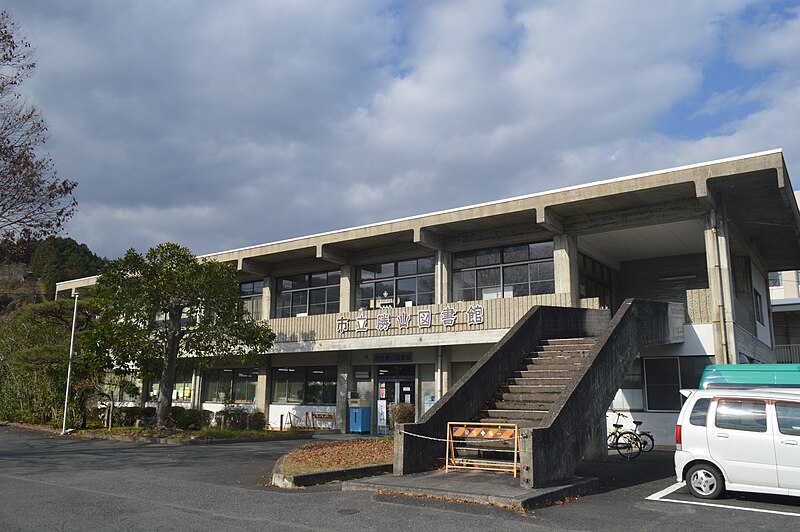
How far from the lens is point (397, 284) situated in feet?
81.5

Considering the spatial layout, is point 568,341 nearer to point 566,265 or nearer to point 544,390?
point 544,390

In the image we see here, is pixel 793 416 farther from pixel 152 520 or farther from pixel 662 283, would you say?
pixel 662 283

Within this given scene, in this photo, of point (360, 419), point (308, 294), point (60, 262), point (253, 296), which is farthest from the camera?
point (60, 262)

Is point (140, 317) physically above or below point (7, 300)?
below

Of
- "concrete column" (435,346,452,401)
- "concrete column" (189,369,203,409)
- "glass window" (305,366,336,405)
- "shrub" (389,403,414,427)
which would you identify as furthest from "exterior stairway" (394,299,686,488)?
"concrete column" (189,369,203,409)

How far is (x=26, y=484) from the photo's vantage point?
11070 mm

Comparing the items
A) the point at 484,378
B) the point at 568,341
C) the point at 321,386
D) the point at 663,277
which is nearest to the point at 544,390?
the point at 484,378

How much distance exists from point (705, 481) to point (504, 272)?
Result: 12985mm

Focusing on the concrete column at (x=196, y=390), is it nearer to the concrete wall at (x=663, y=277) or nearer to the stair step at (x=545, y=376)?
the concrete wall at (x=663, y=277)

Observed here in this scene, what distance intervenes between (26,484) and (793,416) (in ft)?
39.8

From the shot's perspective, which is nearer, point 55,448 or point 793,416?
point 793,416

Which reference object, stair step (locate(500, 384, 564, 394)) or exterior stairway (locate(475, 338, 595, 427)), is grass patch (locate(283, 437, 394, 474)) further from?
stair step (locate(500, 384, 564, 394))

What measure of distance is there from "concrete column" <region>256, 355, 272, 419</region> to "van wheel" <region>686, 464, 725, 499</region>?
20.1 metres

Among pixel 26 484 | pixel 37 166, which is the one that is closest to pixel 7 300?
pixel 37 166
